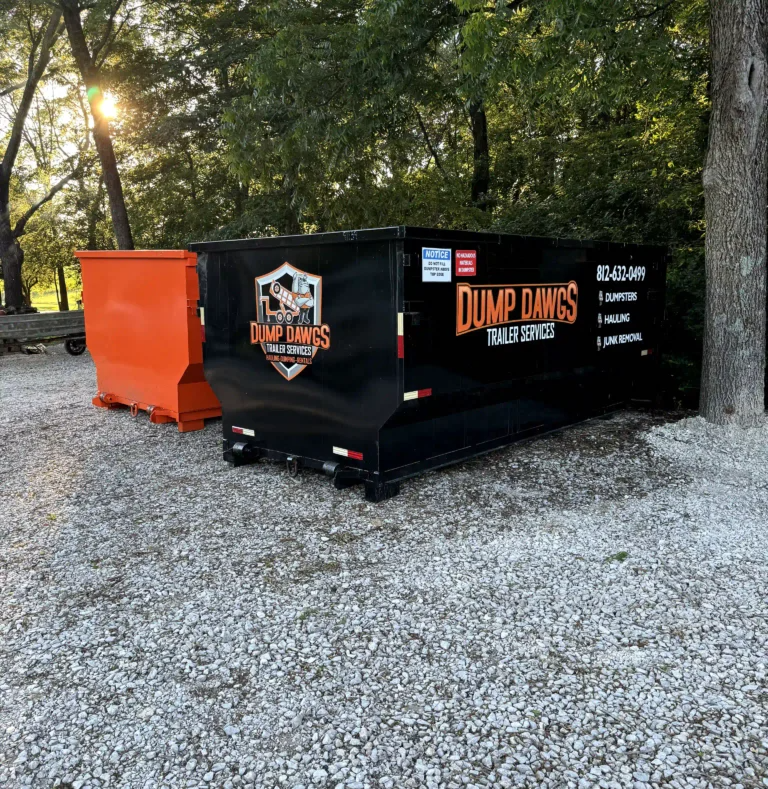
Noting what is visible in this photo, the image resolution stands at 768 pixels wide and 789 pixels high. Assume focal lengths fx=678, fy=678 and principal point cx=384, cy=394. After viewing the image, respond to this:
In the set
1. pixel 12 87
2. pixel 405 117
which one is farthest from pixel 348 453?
pixel 12 87

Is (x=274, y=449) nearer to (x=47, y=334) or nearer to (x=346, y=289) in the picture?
(x=346, y=289)

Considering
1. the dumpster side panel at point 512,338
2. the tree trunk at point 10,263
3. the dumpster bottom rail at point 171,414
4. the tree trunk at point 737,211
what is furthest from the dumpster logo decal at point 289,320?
the tree trunk at point 10,263

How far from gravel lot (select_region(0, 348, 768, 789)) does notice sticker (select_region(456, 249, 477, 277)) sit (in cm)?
183

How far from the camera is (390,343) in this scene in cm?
527

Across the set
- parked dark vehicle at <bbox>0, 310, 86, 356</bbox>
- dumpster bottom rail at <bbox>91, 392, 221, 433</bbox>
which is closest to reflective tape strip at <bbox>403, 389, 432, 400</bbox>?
dumpster bottom rail at <bbox>91, 392, 221, 433</bbox>

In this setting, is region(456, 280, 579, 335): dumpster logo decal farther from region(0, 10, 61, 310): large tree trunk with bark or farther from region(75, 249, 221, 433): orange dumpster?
region(0, 10, 61, 310): large tree trunk with bark

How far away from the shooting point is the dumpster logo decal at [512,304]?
5781 millimetres

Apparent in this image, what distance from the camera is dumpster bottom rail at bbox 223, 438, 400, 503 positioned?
18.2 ft

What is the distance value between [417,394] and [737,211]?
14.3ft

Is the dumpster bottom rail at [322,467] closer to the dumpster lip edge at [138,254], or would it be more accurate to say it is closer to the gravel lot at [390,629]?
the gravel lot at [390,629]

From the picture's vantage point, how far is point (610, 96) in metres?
9.66

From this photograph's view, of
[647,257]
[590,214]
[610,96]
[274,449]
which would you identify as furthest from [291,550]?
[590,214]

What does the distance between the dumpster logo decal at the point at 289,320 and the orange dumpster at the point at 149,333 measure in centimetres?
176

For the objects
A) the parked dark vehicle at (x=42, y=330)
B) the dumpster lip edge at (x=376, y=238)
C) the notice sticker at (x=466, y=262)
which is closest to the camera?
the dumpster lip edge at (x=376, y=238)
